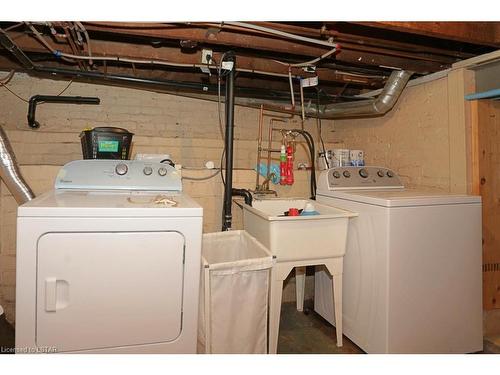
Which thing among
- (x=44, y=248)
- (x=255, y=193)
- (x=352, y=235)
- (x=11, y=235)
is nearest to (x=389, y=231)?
(x=352, y=235)

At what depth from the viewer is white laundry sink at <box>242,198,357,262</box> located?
1.95 meters

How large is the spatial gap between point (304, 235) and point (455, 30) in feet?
4.94

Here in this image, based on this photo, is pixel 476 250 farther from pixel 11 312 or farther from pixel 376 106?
pixel 11 312

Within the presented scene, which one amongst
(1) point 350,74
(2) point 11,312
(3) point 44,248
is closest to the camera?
(3) point 44,248

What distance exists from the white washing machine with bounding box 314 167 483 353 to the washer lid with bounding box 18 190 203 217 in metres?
1.17

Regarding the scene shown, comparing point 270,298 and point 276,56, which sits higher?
point 276,56

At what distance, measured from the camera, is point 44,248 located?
1288 millimetres

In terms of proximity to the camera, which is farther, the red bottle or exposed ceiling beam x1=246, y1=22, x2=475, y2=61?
the red bottle

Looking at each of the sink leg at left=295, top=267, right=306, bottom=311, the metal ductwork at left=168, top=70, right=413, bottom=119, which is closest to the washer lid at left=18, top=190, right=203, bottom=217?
the metal ductwork at left=168, top=70, right=413, bottom=119

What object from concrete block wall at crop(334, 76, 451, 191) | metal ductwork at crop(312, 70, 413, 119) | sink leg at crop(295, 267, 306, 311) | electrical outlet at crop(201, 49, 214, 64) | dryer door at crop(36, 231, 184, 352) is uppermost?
electrical outlet at crop(201, 49, 214, 64)

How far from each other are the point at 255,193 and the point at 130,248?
56.0 inches

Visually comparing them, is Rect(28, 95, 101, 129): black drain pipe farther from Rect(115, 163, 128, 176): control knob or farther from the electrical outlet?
the electrical outlet

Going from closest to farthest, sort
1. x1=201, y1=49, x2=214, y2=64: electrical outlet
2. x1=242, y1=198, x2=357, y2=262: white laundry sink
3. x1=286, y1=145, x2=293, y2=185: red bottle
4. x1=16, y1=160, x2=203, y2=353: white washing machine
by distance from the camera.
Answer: x1=16, y1=160, x2=203, y2=353: white washing machine, x1=242, y1=198, x2=357, y2=262: white laundry sink, x1=201, y1=49, x2=214, y2=64: electrical outlet, x1=286, y1=145, x2=293, y2=185: red bottle

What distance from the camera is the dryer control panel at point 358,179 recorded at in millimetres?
2389
